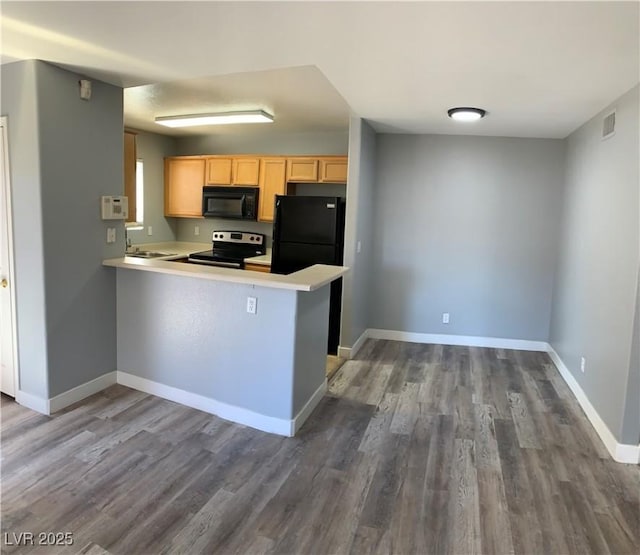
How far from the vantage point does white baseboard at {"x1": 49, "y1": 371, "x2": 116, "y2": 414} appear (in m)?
3.10

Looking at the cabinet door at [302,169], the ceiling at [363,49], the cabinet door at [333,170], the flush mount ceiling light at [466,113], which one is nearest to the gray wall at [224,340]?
the ceiling at [363,49]

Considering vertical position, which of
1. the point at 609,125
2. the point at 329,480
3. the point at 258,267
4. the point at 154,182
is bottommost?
the point at 329,480

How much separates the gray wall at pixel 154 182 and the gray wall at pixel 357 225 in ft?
9.78

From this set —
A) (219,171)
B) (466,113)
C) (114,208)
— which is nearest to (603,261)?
(466,113)

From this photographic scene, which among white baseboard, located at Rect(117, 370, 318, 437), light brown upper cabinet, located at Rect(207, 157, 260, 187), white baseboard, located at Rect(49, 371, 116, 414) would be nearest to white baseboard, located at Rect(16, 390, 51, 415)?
white baseboard, located at Rect(49, 371, 116, 414)

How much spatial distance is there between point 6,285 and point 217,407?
1657 millimetres

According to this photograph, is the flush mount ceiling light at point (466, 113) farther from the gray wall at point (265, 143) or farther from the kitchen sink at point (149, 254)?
the kitchen sink at point (149, 254)

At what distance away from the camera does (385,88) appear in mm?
3113

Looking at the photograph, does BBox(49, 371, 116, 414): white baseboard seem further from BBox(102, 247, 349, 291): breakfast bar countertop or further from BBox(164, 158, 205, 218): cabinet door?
BBox(164, 158, 205, 218): cabinet door

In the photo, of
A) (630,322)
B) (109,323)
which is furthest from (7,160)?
(630,322)

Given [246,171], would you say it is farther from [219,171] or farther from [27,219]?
[27,219]

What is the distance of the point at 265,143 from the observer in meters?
5.91

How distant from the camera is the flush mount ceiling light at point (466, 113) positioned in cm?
356

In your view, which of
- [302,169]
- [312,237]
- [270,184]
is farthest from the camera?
[270,184]
